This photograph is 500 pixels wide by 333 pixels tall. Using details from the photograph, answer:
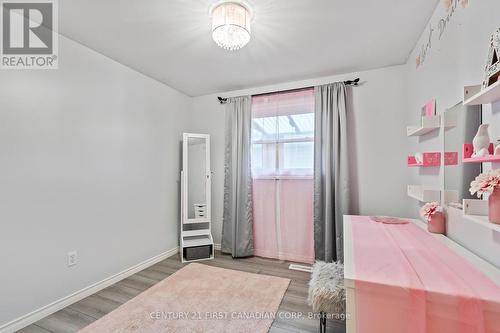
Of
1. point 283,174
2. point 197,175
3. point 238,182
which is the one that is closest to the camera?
point 283,174

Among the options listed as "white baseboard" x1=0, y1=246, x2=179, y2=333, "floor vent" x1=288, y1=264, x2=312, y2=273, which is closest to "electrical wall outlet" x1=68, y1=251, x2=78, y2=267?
"white baseboard" x1=0, y1=246, x2=179, y2=333

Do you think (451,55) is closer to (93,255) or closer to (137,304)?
(137,304)

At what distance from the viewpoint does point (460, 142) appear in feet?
4.48

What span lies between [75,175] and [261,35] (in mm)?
2148

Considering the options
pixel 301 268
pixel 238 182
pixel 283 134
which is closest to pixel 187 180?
pixel 238 182

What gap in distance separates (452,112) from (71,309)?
3302mm

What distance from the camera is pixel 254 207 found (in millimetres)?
3229

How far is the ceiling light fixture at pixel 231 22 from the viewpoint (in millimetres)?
1608

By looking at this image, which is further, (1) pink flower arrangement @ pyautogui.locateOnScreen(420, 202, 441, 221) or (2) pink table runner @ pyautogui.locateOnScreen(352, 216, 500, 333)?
(1) pink flower arrangement @ pyautogui.locateOnScreen(420, 202, 441, 221)

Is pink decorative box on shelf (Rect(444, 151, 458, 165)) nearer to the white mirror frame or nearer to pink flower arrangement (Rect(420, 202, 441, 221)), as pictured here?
pink flower arrangement (Rect(420, 202, 441, 221))

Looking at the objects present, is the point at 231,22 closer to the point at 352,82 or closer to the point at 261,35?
the point at 261,35

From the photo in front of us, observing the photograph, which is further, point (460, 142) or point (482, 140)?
point (460, 142)

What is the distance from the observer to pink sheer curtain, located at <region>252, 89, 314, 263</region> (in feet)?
9.79

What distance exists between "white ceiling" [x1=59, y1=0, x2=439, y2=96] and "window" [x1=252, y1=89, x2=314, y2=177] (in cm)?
35
